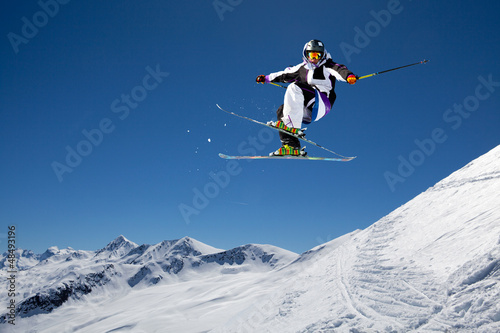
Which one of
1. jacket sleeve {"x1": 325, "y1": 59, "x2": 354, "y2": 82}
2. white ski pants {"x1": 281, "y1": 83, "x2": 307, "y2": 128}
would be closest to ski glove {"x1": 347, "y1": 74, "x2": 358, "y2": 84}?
jacket sleeve {"x1": 325, "y1": 59, "x2": 354, "y2": 82}

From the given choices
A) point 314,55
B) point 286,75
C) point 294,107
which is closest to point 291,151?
point 294,107

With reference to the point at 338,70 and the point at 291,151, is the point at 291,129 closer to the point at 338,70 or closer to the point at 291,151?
the point at 291,151

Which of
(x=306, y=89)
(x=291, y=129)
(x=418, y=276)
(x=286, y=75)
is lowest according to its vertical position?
(x=418, y=276)

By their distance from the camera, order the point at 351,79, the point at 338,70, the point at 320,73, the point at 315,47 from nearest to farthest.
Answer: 1. the point at 351,79
2. the point at 315,47
3. the point at 338,70
4. the point at 320,73

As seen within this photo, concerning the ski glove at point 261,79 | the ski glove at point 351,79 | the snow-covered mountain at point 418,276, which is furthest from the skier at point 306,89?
the snow-covered mountain at point 418,276

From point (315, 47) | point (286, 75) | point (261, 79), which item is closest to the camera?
point (315, 47)

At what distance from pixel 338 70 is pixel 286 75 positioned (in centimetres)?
154

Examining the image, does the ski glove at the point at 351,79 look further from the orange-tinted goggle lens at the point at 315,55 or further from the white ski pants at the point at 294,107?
the white ski pants at the point at 294,107

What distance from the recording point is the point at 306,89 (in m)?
8.41

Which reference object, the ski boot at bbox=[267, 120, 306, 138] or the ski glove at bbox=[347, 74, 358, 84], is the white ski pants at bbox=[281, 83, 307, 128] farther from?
the ski glove at bbox=[347, 74, 358, 84]

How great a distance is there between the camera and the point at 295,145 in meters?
8.94

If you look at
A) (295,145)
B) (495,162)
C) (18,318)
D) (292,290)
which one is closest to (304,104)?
(295,145)

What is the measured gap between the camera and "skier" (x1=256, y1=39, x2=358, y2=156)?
308 inches

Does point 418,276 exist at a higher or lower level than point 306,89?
lower
